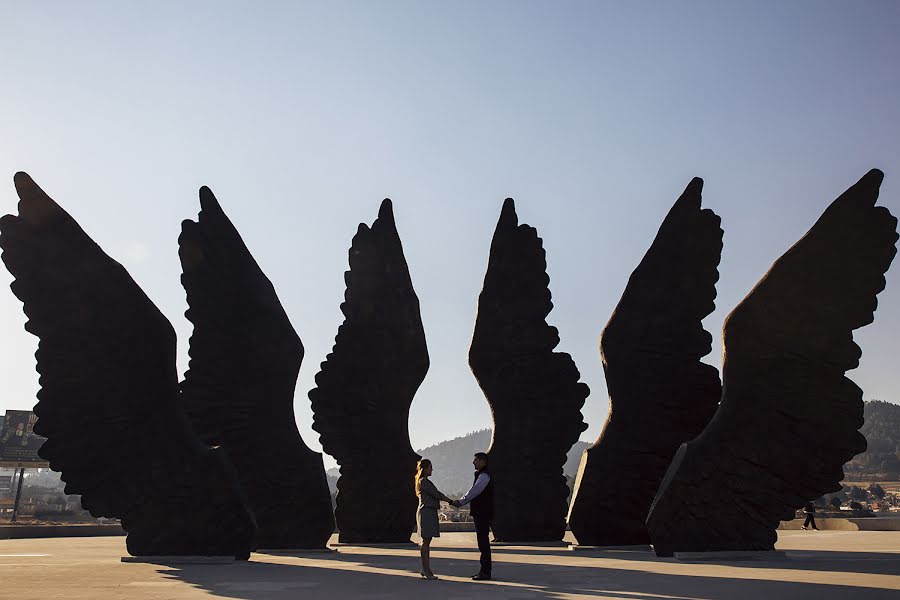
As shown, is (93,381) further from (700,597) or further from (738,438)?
(738,438)

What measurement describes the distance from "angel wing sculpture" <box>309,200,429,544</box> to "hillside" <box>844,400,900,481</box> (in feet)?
279

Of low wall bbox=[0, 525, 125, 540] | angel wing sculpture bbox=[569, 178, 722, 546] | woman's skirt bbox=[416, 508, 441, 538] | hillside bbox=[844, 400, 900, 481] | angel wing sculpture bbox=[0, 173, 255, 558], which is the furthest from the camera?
hillside bbox=[844, 400, 900, 481]

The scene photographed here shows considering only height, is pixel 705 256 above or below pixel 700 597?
above

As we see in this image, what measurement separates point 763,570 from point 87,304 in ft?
27.6

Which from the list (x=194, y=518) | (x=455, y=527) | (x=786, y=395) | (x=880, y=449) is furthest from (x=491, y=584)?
(x=880, y=449)

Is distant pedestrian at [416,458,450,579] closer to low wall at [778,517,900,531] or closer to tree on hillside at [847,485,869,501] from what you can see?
low wall at [778,517,900,531]

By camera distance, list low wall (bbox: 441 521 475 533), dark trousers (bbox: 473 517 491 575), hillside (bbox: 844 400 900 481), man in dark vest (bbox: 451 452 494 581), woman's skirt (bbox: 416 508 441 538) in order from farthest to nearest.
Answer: hillside (bbox: 844 400 900 481) < low wall (bbox: 441 521 475 533) < woman's skirt (bbox: 416 508 441 538) < man in dark vest (bbox: 451 452 494 581) < dark trousers (bbox: 473 517 491 575)

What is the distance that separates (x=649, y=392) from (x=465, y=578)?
5.68 m

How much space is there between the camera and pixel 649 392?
1232cm

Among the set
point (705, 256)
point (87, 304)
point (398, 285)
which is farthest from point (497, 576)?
point (398, 285)

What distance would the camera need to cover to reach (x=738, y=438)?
32.5 ft

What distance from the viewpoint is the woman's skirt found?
26.0 ft

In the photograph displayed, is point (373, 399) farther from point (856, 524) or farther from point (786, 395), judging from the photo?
point (856, 524)

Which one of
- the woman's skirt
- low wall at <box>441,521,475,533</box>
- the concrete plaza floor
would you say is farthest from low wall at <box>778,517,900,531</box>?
the woman's skirt
